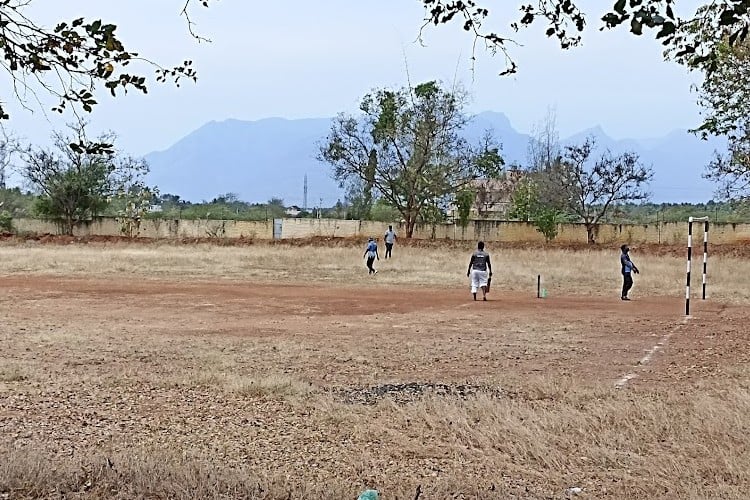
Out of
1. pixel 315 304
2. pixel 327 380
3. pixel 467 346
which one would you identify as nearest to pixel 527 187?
pixel 315 304

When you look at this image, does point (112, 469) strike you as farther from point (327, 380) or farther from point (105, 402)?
point (327, 380)

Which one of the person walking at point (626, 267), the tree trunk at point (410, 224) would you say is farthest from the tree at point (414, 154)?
the person walking at point (626, 267)

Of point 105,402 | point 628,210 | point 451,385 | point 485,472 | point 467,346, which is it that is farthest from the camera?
point 628,210

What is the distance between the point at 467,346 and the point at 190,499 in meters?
9.10

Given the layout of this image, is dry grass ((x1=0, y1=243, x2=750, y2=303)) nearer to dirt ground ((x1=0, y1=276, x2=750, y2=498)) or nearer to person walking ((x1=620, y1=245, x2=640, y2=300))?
person walking ((x1=620, y1=245, x2=640, y2=300))

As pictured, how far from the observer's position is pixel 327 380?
10.8 m

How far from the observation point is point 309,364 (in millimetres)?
12000

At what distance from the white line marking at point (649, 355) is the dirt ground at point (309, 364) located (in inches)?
1.3

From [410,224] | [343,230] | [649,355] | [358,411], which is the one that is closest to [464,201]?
[410,224]

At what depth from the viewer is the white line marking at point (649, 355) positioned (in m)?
10.7

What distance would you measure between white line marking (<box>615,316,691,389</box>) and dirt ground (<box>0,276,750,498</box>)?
32mm

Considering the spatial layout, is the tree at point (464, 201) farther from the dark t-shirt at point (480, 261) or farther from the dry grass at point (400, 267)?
the dark t-shirt at point (480, 261)

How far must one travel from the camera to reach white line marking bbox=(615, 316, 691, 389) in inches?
423

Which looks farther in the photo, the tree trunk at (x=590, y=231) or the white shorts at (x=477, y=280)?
the tree trunk at (x=590, y=231)
